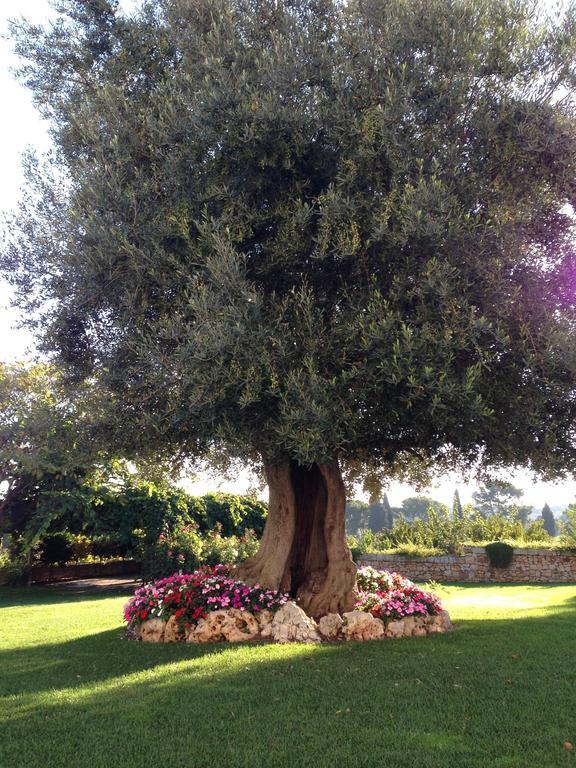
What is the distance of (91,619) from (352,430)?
400 inches

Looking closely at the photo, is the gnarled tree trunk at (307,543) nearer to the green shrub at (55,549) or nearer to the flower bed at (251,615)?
the flower bed at (251,615)

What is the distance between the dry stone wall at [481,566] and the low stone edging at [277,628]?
14.5 m

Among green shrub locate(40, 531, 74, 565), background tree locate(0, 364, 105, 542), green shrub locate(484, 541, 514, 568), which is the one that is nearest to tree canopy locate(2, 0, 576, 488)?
background tree locate(0, 364, 105, 542)

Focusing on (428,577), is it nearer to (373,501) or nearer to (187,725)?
(373,501)

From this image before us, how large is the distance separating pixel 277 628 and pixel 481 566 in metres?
16.1

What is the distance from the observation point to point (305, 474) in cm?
1288

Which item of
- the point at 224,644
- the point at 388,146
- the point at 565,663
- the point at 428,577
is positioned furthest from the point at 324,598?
the point at 428,577

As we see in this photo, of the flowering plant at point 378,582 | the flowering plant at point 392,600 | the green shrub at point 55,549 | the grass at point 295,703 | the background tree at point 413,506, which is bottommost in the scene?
the grass at point 295,703

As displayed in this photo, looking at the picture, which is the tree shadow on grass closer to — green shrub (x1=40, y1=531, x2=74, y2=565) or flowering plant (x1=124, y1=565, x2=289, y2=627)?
green shrub (x1=40, y1=531, x2=74, y2=565)

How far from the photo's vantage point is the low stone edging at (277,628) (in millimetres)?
10602

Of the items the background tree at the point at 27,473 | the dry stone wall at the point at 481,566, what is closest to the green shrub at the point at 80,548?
the background tree at the point at 27,473

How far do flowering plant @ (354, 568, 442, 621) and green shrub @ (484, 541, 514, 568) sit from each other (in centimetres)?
1226

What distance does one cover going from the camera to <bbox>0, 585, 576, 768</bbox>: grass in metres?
5.25

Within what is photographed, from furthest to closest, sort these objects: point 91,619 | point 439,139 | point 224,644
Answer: point 91,619 < point 224,644 < point 439,139
